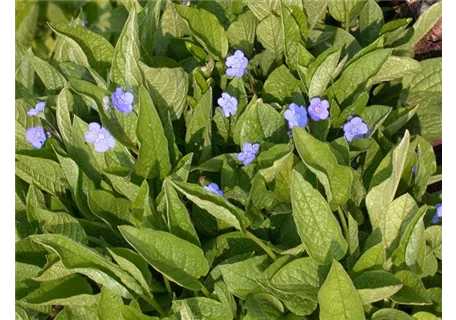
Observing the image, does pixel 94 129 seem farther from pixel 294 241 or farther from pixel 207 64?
pixel 294 241

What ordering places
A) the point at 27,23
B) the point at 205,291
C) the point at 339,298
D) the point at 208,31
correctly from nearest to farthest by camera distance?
the point at 339,298
the point at 205,291
the point at 208,31
the point at 27,23

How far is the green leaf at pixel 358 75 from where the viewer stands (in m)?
2.21

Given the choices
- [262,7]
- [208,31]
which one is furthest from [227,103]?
[262,7]

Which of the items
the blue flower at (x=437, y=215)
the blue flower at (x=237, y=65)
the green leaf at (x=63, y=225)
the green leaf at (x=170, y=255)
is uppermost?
the blue flower at (x=237, y=65)

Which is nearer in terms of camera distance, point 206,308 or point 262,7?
point 206,308

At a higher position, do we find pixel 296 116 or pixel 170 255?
pixel 296 116

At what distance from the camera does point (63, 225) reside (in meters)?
2.10

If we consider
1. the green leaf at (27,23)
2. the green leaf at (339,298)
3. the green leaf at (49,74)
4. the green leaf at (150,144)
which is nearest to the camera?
the green leaf at (339,298)

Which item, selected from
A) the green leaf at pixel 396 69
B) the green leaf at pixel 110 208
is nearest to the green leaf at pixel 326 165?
the green leaf at pixel 396 69

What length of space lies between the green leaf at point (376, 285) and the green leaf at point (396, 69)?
2.21 feet

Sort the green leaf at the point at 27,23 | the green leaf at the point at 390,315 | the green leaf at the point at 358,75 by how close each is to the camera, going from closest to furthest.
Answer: the green leaf at the point at 390,315
the green leaf at the point at 358,75
the green leaf at the point at 27,23

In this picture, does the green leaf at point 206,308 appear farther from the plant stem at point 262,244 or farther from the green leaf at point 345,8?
the green leaf at point 345,8

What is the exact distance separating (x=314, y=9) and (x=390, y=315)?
1.16 m

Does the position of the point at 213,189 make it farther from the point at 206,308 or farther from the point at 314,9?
the point at 314,9
